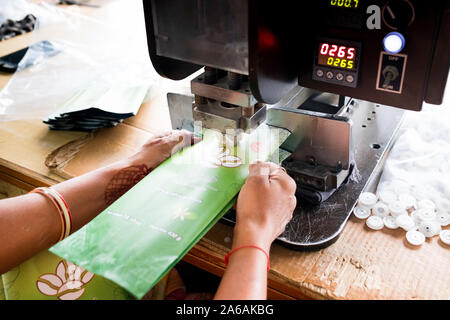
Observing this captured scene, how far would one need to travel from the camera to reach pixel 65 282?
1.05 meters

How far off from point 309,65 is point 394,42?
0.59 ft

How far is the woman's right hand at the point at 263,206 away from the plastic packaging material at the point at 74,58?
2.71 feet

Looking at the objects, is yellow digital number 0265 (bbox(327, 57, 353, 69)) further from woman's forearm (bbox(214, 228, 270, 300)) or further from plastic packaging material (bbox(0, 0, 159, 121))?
plastic packaging material (bbox(0, 0, 159, 121))

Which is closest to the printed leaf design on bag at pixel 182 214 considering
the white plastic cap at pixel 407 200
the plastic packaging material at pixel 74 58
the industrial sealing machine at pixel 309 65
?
the industrial sealing machine at pixel 309 65

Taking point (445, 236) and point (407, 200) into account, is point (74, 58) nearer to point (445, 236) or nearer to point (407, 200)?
point (407, 200)

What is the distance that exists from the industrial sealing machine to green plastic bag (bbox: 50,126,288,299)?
0.30 ft

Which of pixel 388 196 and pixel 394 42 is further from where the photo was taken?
pixel 388 196

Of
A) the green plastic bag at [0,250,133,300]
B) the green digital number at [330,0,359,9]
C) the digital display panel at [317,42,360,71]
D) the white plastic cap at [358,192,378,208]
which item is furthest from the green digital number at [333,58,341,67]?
the green plastic bag at [0,250,133,300]

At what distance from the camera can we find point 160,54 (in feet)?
3.21

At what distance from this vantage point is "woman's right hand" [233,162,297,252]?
859 millimetres

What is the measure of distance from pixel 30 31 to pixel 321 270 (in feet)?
6.29

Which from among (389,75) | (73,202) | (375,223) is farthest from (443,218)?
(73,202)

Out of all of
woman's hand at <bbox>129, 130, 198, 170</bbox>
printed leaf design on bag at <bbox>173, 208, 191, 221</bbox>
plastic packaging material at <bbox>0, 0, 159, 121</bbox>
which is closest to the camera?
printed leaf design on bag at <bbox>173, 208, 191, 221</bbox>
